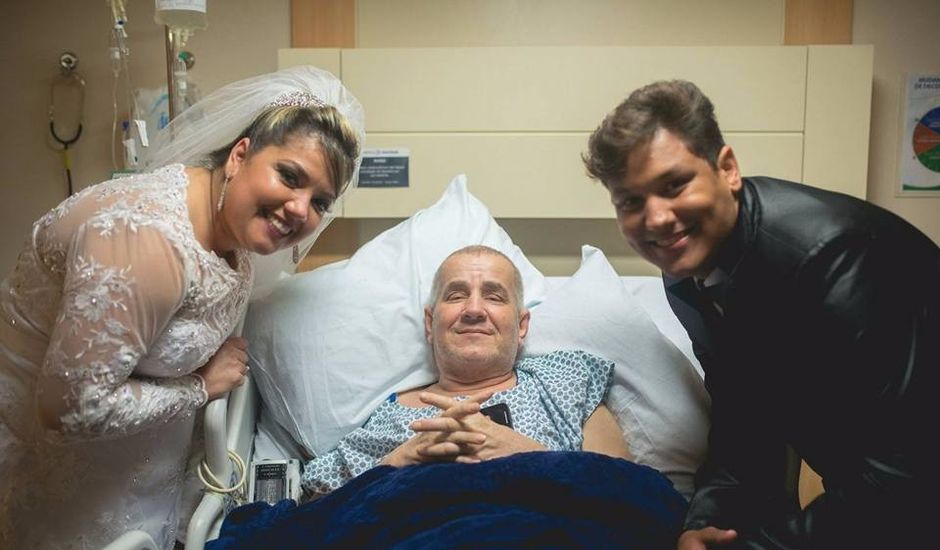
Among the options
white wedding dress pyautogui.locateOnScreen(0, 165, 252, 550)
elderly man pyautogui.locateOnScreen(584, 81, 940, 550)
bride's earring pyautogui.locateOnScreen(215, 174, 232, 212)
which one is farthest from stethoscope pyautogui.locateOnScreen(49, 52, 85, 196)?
elderly man pyautogui.locateOnScreen(584, 81, 940, 550)

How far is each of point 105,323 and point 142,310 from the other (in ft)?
0.20

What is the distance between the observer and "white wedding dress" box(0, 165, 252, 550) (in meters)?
1.24

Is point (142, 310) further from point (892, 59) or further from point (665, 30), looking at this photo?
point (892, 59)

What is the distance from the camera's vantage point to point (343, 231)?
2547mm

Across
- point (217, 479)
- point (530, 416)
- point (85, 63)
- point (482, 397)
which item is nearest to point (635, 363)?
point (530, 416)

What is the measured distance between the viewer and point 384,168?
239 cm

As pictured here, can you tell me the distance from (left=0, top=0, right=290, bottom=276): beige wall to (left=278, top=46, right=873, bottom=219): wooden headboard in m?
0.27

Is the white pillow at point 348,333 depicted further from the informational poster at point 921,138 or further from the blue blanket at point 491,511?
the informational poster at point 921,138

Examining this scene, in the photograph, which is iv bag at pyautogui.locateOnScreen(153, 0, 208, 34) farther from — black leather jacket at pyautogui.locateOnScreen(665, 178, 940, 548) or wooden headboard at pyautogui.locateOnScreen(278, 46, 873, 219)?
black leather jacket at pyautogui.locateOnScreen(665, 178, 940, 548)

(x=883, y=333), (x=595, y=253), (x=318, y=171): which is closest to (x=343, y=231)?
(x=595, y=253)

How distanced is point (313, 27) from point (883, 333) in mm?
2013

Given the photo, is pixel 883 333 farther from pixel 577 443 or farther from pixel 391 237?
pixel 391 237

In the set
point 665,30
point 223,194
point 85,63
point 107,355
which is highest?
point 665,30

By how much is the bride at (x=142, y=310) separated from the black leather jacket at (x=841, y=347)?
0.84 m
